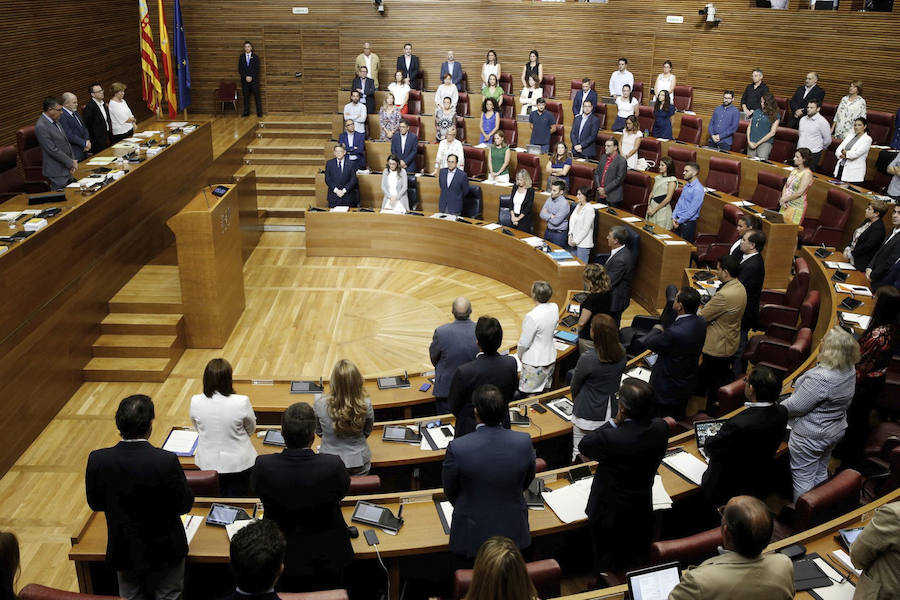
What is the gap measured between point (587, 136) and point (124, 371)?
660 centimetres

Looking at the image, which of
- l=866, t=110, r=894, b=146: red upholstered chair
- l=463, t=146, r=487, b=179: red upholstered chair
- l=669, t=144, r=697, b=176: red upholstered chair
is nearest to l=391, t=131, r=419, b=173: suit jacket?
l=463, t=146, r=487, b=179: red upholstered chair

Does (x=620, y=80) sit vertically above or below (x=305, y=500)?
above

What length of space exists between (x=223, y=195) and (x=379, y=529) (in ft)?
15.6

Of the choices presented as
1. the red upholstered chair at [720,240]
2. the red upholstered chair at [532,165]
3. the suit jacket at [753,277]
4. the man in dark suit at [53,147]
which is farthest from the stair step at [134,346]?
the red upholstered chair at [720,240]

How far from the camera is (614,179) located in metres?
8.89

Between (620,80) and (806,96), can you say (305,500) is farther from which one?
(620,80)

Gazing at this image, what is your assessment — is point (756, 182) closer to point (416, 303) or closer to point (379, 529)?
point (416, 303)

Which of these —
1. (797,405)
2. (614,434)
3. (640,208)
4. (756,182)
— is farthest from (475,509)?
(756,182)

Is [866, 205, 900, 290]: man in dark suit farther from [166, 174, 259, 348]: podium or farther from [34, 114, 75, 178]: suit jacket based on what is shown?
[34, 114, 75, 178]: suit jacket

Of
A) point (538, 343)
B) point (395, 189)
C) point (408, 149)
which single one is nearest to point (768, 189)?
point (395, 189)

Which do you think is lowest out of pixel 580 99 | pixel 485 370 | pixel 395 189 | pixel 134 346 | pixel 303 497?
pixel 134 346

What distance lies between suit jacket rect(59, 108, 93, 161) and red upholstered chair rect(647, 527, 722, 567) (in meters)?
7.20

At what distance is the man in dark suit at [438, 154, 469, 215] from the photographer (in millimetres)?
9391

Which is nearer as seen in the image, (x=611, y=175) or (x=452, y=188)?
(x=611, y=175)
